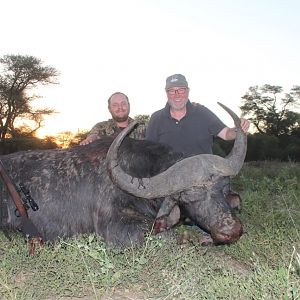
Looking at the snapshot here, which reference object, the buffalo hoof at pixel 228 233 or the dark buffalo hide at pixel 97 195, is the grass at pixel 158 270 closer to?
the buffalo hoof at pixel 228 233

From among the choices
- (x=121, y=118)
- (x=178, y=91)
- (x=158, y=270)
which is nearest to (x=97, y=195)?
(x=158, y=270)

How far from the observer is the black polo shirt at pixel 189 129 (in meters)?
4.97

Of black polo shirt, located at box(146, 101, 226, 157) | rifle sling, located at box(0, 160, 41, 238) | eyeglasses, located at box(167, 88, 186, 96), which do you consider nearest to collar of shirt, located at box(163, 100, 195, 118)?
black polo shirt, located at box(146, 101, 226, 157)

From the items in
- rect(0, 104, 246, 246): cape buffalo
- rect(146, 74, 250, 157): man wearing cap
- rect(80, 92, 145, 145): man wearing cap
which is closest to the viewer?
rect(0, 104, 246, 246): cape buffalo

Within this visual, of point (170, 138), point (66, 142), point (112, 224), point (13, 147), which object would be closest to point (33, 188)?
point (112, 224)

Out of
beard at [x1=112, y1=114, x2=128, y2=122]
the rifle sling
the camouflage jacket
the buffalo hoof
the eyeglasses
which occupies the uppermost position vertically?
the eyeglasses

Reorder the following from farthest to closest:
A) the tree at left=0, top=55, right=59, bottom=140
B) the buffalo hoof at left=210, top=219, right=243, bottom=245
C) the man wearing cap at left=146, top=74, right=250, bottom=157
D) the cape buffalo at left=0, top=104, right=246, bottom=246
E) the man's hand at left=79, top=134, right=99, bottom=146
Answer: the tree at left=0, top=55, right=59, bottom=140 → the man's hand at left=79, top=134, right=99, bottom=146 → the man wearing cap at left=146, top=74, right=250, bottom=157 → the cape buffalo at left=0, top=104, right=246, bottom=246 → the buffalo hoof at left=210, top=219, right=243, bottom=245

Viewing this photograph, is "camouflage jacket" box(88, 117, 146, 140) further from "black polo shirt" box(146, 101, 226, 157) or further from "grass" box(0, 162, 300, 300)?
"grass" box(0, 162, 300, 300)

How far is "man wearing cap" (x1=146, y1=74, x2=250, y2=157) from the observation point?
4.96m

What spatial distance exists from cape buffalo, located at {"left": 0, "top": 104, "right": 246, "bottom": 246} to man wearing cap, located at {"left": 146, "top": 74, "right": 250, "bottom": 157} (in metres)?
0.88

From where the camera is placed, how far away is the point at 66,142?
757 inches

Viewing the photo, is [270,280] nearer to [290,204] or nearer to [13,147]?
[290,204]

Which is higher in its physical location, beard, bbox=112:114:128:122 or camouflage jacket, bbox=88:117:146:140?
beard, bbox=112:114:128:122

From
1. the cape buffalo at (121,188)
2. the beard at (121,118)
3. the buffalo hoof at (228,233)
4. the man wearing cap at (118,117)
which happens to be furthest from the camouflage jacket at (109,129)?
the buffalo hoof at (228,233)
